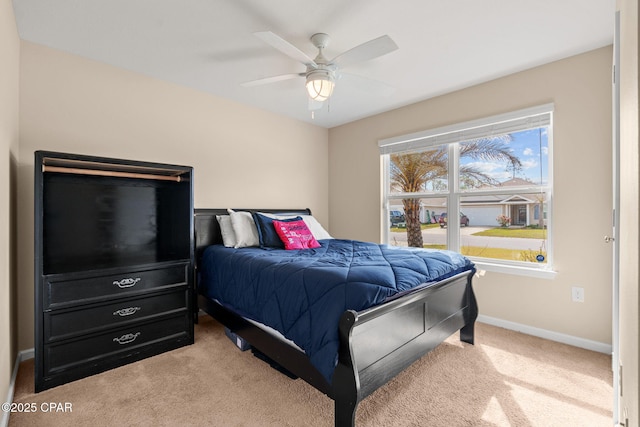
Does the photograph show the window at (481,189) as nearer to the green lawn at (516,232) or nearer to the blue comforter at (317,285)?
the green lawn at (516,232)

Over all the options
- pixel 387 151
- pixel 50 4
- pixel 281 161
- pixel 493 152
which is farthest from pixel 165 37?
pixel 493 152

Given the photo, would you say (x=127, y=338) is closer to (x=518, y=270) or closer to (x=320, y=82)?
(x=320, y=82)

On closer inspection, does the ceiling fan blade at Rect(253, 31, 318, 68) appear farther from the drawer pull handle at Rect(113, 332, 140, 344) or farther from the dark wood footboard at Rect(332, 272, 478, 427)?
the drawer pull handle at Rect(113, 332, 140, 344)

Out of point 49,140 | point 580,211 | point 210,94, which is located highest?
point 210,94

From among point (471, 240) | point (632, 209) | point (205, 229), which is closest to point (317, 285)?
point (632, 209)

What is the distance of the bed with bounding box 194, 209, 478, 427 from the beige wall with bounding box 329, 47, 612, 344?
2.28 ft

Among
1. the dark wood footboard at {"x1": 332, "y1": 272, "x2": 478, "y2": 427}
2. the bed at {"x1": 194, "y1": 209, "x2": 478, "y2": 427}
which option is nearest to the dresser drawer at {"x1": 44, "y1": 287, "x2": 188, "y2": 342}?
the bed at {"x1": 194, "y1": 209, "x2": 478, "y2": 427}

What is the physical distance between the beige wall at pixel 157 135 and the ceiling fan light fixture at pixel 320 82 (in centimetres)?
157

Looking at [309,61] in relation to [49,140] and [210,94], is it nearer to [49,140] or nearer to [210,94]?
[210,94]

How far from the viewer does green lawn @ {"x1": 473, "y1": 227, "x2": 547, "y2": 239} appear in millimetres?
2745

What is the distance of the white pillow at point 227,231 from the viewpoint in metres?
2.96

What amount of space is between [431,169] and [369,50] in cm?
202

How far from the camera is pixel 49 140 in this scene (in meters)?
2.33

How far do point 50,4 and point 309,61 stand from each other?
163cm
